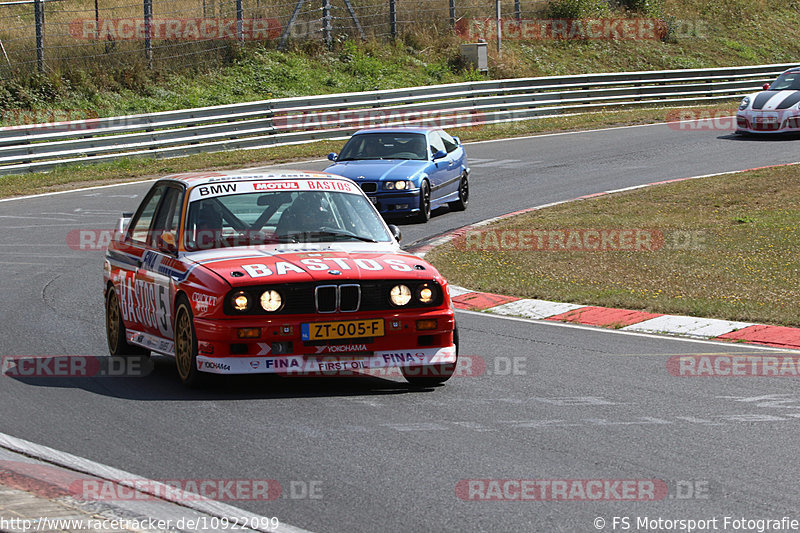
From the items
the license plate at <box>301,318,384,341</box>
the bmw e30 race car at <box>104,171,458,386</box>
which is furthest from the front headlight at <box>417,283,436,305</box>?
the license plate at <box>301,318,384,341</box>

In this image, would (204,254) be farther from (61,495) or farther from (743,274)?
(743,274)

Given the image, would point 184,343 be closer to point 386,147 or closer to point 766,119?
point 386,147

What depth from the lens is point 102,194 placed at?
2131 cm

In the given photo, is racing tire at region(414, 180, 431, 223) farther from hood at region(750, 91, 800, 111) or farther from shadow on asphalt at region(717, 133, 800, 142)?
hood at region(750, 91, 800, 111)

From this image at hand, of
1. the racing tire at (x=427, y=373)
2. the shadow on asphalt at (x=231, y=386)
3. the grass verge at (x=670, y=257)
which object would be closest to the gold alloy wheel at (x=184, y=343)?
the shadow on asphalt at (x=231, y=386)

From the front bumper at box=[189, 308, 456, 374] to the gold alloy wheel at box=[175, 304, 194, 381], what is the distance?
17 centimetres

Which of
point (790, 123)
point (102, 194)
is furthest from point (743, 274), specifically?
point (790, 123)

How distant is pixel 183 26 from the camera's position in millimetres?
33344

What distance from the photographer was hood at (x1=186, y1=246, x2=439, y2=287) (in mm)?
7551

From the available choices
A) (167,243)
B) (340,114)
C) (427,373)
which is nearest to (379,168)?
(167,243)

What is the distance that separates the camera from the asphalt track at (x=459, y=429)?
535cm

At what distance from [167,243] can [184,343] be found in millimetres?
945

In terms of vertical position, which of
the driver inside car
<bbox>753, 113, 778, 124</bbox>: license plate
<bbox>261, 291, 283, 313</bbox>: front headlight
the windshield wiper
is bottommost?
<bbox>753, 113, 778, 124</bbox>: license plate

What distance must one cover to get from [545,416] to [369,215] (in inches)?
98.7
